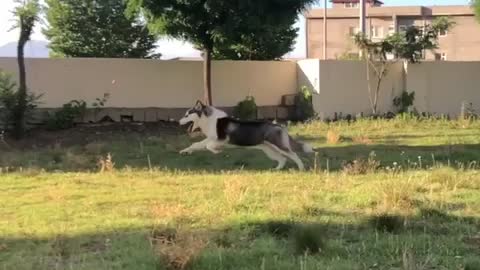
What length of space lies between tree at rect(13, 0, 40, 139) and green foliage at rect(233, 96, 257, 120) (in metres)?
6.94

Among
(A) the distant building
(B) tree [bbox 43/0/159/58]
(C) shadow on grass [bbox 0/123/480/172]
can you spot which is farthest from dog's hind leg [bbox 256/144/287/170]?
(A) the distant building

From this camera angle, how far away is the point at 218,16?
21203mm

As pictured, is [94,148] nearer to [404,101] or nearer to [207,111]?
[207,111]

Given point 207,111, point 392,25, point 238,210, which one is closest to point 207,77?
point 207,111

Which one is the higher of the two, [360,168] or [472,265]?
[360,168]

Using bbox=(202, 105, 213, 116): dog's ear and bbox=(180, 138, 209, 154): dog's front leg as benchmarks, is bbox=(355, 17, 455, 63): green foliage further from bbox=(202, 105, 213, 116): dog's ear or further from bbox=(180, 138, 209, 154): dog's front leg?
bbox=(180, 138, 209, 154): dog's front leg

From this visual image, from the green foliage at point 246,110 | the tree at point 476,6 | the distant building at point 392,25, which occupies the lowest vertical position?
the green foliage at point 246,110

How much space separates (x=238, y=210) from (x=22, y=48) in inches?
474

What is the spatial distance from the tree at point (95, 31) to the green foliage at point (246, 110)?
17596mm

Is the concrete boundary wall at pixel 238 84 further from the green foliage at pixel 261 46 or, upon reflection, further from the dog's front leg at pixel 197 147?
the dog's front leg at pixel 197 147

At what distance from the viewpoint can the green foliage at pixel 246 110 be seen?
2438cm

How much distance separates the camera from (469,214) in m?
8.96

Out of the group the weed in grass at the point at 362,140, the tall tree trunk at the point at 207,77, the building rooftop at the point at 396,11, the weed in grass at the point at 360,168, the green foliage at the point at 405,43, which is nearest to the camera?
the weed in grass at the point at 360,168

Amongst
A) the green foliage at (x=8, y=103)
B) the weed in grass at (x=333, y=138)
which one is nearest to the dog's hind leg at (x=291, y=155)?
the weed in grass at (x=333, y=138)
